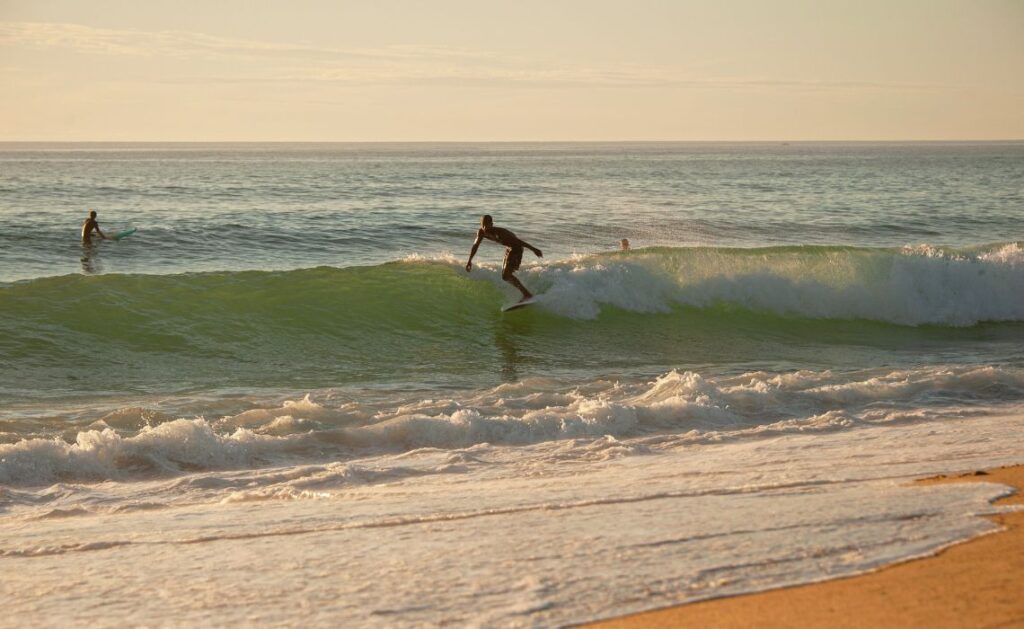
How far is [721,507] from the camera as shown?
596 cm

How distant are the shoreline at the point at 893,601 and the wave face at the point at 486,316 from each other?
790 centimetres

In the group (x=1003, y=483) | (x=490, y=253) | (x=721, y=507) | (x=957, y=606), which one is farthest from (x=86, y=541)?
(x=490, y=253)

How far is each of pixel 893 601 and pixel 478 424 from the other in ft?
16.4

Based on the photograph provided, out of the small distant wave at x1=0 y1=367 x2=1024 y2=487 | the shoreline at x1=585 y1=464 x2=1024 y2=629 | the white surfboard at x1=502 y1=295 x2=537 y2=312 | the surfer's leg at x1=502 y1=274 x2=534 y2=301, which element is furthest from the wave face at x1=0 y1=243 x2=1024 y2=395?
the shoreline at x1=585 y1=464 x2=1024 y2=629

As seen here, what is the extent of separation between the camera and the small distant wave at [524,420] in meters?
8.01

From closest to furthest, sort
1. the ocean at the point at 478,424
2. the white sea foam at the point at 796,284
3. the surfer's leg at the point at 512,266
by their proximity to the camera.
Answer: the ocean at the point at 478,424
the surfer's leg at the point at 512,266
the white sea foam at the point at 796,284

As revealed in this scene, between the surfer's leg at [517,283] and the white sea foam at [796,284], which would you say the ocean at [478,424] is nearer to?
the white sea foam at [796,284]

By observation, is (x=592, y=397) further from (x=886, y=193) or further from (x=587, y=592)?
(x=886, y=193)

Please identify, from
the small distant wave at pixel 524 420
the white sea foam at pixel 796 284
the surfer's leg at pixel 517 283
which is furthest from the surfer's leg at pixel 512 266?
the small distant wave at pixel 524 420

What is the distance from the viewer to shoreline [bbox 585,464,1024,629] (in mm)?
4148

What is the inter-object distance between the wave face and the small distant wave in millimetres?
2274

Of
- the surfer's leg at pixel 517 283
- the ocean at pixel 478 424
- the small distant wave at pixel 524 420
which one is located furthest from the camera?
the surfer's leg at pixel 517 283

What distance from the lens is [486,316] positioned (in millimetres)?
16359

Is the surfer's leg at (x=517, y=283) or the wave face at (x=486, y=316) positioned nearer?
the wave face at (x=486, y=316)
